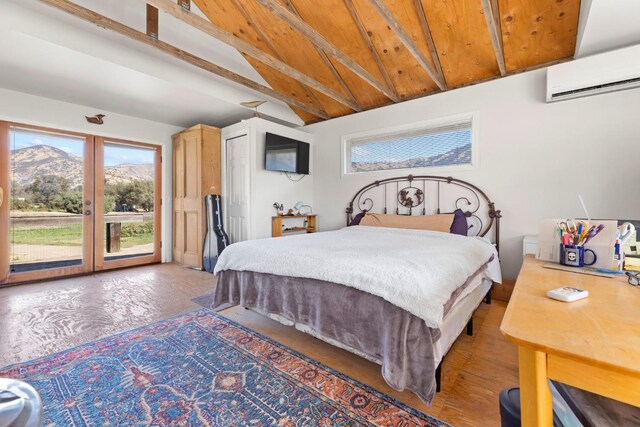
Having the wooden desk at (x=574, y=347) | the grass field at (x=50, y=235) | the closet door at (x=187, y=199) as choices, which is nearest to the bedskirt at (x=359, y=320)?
the wooden desk at (x=574, y=347)

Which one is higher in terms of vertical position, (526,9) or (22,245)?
(526,9)

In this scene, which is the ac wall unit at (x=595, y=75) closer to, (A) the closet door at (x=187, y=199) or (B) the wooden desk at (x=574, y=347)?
(B) the wooden desk at (x=574, y=347)

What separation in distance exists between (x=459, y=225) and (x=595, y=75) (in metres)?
1.76

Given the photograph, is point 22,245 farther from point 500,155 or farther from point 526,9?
point 526,9

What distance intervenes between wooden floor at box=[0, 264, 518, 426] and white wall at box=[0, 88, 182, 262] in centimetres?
175

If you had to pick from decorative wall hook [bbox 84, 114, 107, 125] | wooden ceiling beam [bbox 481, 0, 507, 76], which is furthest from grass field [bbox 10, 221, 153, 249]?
wooden ceiling beam [bbox 481, 0, 507, 76]

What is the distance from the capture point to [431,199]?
3.61m

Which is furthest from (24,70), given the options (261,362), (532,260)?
(532,260)

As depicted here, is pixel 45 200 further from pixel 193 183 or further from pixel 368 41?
pixel 368 41

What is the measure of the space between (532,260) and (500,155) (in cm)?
214

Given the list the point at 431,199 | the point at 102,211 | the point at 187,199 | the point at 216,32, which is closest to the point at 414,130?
the point at 431,199

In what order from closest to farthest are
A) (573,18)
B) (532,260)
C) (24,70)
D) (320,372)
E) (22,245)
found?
(532,260) < (320,372) < (573,18) < (24,70) < (22,245)

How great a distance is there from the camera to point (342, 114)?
4555mm

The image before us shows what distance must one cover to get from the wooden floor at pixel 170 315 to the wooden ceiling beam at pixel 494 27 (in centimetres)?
260
